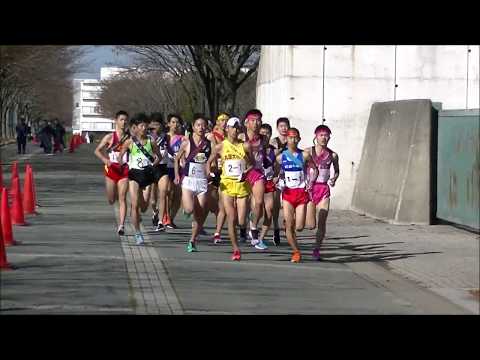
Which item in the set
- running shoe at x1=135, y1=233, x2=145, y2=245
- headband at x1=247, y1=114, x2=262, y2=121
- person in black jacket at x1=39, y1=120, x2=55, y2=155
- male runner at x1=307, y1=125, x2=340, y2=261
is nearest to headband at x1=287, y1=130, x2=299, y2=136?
male runner at x1=307, y1=125, x2=340, y2=261

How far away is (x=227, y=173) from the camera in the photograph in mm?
15602

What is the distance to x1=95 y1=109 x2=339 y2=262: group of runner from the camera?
51.1 ft

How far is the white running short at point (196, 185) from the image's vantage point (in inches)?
656

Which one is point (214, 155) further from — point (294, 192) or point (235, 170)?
point (294, 192)

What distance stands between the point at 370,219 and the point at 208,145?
19.5 ft

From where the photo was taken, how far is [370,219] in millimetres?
22266

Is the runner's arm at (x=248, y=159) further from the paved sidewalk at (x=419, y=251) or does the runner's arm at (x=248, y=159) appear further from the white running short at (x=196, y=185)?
the paved sidewalk at (x=419, y=251)

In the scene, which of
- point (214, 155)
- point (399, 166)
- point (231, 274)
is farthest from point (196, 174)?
point (399, 166)

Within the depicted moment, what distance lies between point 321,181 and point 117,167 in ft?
12.0

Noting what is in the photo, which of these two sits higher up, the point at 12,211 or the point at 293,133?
the point at 293,133

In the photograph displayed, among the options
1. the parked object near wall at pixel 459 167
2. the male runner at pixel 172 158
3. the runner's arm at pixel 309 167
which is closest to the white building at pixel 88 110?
the parked object near wall at pixel 459 167

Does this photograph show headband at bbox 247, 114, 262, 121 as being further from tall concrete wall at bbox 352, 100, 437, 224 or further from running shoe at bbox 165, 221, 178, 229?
tall concrete wall at bbox 352, 100, 437, 224

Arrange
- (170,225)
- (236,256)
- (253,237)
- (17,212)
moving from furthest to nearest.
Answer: (170,225) → (17,212) → (253,237) → (236,256)
